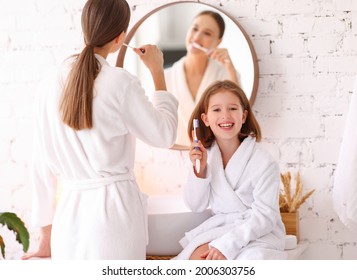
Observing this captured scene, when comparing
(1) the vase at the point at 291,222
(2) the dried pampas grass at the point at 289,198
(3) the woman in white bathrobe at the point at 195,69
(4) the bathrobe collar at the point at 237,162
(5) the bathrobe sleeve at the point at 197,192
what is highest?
(3) the woman in white bathrobe at the point at 195,69

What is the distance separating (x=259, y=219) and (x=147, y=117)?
490 millimetres

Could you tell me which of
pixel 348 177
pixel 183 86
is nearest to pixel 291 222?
pixel 348 177

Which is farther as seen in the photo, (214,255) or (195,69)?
(195,69)

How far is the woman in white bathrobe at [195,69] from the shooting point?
7.63 feet

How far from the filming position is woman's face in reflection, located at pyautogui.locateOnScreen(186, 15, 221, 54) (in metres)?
2.31

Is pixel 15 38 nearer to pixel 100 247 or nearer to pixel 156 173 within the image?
pixel 156 173

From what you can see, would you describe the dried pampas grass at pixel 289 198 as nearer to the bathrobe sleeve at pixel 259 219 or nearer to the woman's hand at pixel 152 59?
the bathrobe sleeve at pixel 259 219

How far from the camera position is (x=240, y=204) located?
193 cm

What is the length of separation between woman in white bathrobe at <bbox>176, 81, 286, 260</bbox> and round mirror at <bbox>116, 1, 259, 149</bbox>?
26 cm

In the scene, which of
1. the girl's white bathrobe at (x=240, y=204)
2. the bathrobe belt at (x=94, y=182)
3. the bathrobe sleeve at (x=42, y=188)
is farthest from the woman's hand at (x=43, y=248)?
the girl's white bathrobe at (x=240, y=204)

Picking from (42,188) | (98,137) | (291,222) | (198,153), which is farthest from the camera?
(291,222)

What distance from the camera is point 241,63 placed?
7.50 ft

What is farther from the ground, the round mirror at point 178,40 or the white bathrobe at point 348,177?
the round mirror at point 178,40

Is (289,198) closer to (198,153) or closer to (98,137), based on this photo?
(198,153)
